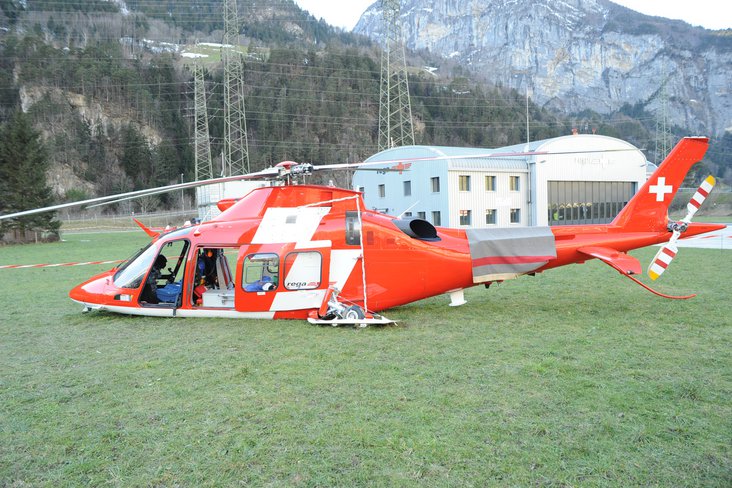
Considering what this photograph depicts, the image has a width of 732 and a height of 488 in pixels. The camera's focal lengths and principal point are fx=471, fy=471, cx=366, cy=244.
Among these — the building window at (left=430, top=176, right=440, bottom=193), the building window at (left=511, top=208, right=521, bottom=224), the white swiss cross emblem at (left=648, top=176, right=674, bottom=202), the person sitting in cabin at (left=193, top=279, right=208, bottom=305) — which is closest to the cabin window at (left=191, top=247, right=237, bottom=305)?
the person sitting in cabin at (left=193, top=279, right=208, bottom=305)

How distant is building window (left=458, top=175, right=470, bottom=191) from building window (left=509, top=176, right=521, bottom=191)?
3966mm

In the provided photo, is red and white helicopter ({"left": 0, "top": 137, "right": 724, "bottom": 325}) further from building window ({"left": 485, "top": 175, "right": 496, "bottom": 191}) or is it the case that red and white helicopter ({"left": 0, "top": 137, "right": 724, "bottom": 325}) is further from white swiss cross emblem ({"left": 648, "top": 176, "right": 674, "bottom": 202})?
building window ({"left": 485, "top": 175, "right": 496, "bottom": 191})

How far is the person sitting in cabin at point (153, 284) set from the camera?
9172mm

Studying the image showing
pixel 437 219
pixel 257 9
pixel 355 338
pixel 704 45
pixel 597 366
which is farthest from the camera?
pixel 704 45

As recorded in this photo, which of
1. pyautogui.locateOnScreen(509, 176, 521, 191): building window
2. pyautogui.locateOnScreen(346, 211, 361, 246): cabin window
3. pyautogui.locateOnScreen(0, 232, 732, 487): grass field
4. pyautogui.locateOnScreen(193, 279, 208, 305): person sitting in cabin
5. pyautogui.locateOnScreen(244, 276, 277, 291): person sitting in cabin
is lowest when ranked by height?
pyautogui.locateOnScreen(0, 232, 732, 487): grass field

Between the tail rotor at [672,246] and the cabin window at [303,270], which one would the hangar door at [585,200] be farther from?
the cabin window at [303,270]

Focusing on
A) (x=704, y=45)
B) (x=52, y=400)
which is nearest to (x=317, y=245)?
(x=52, y=400)

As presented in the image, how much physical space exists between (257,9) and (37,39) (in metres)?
82.1

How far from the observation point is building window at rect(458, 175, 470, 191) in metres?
34.9

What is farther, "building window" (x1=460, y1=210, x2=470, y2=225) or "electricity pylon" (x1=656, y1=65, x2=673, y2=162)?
"electricity pylon" (x1=656, y1=65, x2=673, y2=162)

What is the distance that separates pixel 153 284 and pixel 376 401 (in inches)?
247

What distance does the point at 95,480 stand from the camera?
3.62 m

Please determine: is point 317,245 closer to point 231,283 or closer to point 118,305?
point 231,283

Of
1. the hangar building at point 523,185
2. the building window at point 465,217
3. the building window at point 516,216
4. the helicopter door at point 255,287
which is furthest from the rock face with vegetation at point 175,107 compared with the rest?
the helicopter door at point 255,287
